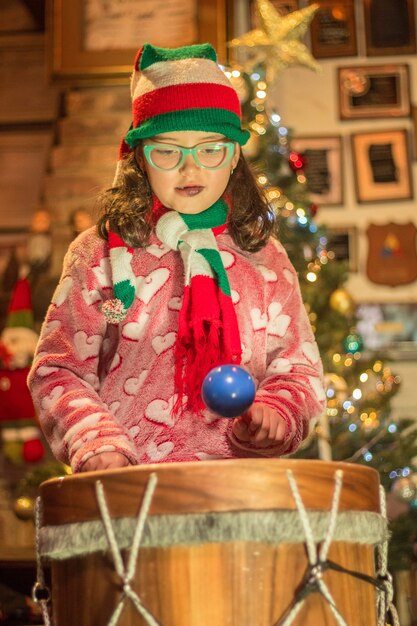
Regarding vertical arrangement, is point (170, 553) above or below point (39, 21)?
below

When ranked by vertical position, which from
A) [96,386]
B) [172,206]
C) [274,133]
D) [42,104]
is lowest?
[96,386]

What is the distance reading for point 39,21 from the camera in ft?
19.5

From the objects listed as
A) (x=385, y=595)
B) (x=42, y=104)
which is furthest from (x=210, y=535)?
(x=42, y=104)

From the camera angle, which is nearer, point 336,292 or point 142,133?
point 142,133

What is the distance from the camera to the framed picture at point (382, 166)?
4.61 m

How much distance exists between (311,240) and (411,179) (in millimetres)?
1216

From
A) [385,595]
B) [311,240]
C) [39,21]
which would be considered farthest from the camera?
[39,21]

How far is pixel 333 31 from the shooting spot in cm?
469

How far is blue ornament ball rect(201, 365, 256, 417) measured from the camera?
3.66ft

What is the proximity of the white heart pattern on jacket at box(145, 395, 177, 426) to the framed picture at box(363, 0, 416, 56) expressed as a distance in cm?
352

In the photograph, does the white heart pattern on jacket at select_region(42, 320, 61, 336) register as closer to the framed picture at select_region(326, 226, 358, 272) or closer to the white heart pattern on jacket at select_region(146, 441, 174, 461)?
the white heart pattern on jacket at select_region(146, 441, 174, 461)

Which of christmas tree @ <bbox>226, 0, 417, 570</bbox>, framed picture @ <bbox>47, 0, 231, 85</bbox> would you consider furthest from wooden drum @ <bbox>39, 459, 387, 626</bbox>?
framed picture @ <bbox>47, 0, 231, 85</bbox>

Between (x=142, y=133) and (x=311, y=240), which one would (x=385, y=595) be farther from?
(x=311, y=240)

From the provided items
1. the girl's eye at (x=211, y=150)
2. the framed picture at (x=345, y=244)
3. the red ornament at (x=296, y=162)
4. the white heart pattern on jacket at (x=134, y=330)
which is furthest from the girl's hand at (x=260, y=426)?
the framed picture at (x=345, y=244)
